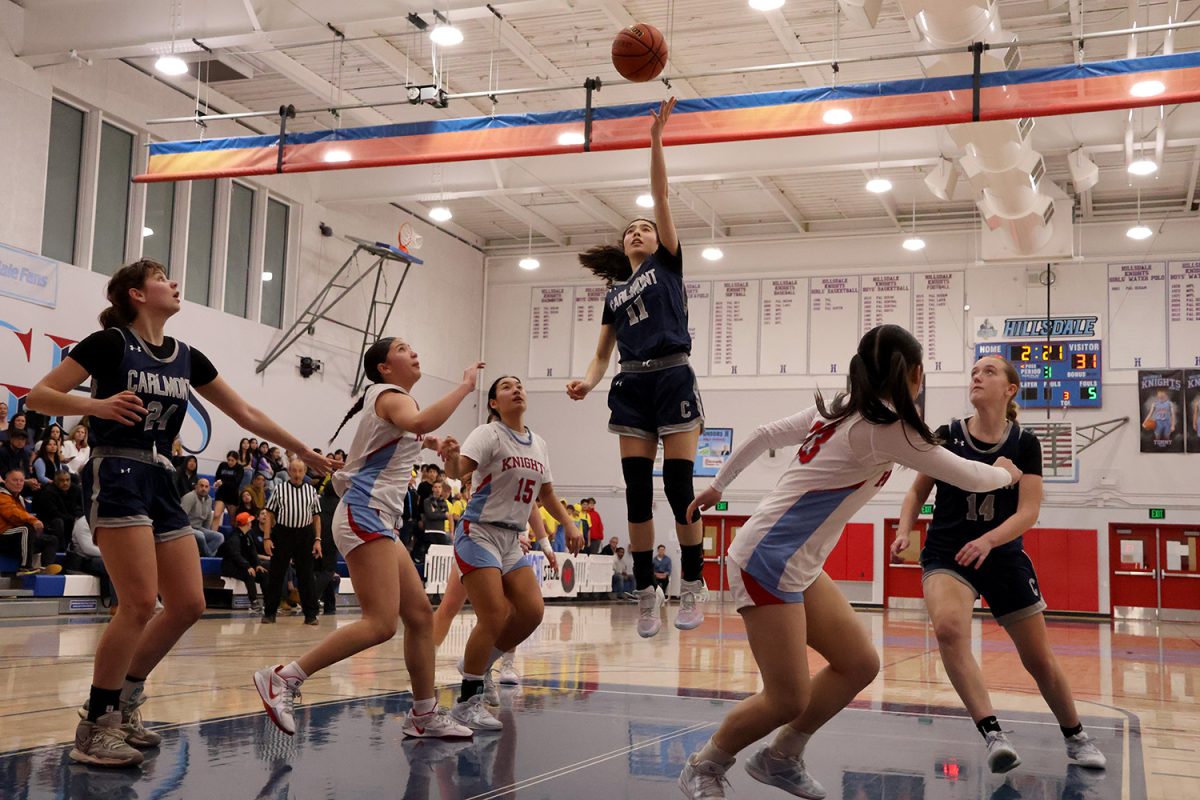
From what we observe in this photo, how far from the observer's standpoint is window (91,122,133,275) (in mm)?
17500

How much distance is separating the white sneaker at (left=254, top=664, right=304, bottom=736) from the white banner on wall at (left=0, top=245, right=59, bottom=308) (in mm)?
12716

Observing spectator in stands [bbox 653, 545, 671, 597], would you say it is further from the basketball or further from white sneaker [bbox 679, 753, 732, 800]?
white sneaker [bbox 679, 753, 732, 800]

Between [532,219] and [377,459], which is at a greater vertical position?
[532,219]

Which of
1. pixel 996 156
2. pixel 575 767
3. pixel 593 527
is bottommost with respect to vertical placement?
pixel 575 767

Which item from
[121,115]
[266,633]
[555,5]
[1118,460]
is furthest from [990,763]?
[1118,460]

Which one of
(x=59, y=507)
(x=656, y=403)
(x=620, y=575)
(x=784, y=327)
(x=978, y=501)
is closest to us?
(x=978, y=501)

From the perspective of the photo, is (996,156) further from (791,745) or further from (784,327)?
(791,745)

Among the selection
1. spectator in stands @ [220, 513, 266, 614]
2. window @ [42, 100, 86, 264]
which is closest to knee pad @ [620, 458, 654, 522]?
spectator in stands @ [220, 513, 266, 614]

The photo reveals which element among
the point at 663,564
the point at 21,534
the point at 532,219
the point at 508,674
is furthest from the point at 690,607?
the point at 532,219

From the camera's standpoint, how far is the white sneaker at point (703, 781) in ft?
13.1

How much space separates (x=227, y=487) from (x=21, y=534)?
405cm

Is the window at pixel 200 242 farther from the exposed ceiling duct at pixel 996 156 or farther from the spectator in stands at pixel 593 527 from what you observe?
the exposed ceiling duct at pixel 996 156

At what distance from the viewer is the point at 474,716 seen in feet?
18.4

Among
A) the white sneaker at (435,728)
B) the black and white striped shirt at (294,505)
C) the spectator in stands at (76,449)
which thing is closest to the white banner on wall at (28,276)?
the spectator in stands at (76,449)
